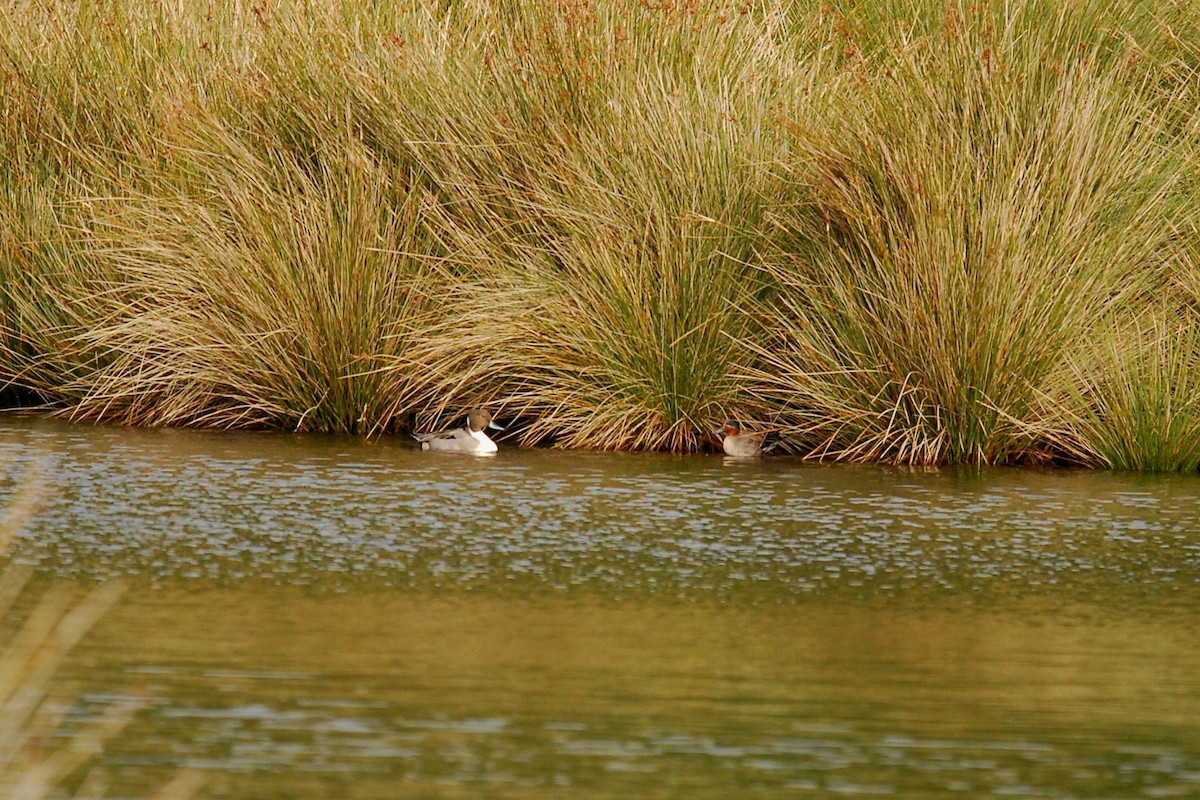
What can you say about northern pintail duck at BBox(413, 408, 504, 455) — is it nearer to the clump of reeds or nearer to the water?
the water

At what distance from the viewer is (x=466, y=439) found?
10.2 m

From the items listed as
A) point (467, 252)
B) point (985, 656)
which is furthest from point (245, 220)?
point (985, 656)

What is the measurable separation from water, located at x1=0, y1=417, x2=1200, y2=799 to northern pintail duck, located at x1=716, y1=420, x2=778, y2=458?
0.13 meters

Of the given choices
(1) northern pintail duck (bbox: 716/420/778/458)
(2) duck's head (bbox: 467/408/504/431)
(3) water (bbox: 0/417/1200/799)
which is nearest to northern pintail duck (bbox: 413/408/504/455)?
(2) duck's head (bbox: 467/408/504/431)

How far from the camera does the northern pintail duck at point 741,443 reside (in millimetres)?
10078

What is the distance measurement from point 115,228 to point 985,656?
698 cm

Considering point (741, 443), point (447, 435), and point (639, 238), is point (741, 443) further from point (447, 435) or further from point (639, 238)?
point (447, 435)

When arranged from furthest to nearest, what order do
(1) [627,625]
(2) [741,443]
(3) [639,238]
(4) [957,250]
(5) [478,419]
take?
(3) [639,238] < (5) [478,419] < (2) [741,443] < (4) [957,250] < (1) [627,625]

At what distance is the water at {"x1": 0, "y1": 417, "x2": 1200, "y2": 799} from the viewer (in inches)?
184

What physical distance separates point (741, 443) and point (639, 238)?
1.22 meters

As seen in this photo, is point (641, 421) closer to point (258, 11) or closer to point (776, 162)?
point (776, 162)

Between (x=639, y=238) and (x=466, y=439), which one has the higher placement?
(x=639, y=238)

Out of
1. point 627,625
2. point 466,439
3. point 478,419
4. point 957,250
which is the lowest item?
point 627,625

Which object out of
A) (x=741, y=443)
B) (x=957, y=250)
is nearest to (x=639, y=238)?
(x=741, y=443)
